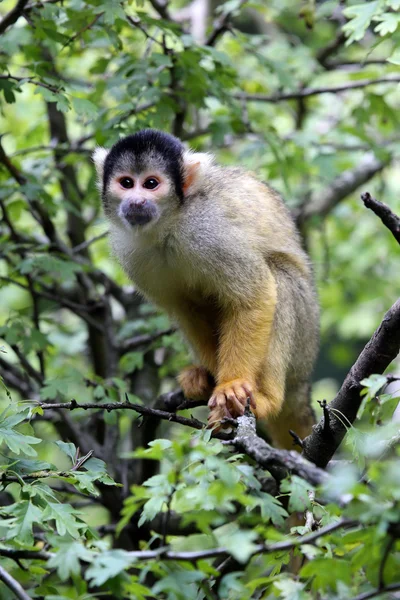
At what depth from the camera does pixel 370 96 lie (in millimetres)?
5457

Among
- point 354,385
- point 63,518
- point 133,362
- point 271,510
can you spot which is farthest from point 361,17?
point 63,518

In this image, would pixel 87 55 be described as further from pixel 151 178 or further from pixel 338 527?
pixel 338 527

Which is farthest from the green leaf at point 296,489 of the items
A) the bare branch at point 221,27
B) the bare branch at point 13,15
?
the bare branch at point 221,27

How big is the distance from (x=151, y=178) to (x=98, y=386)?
128cm

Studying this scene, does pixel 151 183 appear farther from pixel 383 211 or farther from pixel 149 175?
pixel 383 211

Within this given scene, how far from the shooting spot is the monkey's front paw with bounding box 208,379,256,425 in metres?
3.83

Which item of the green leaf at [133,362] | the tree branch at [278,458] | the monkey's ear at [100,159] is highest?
the monkey's ear at [100,159]

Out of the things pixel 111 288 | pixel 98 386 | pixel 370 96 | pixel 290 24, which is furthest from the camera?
pixel 290 24

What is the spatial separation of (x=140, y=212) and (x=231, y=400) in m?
1.22

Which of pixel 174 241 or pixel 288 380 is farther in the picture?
pixel 288 380

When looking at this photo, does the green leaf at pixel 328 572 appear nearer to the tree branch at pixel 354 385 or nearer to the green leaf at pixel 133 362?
the tree branch at pixel 354 385

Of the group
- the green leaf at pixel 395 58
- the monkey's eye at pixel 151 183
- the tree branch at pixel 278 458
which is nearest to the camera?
the tree branch at pixel 278 458

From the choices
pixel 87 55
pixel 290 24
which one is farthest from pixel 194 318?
pixel 87 55

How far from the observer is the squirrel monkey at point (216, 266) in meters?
4.26
